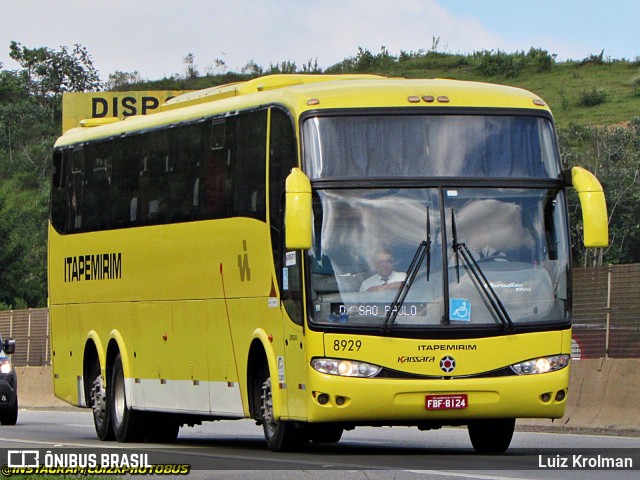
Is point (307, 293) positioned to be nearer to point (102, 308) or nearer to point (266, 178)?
point (266, 178)

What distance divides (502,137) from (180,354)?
5.40 metres

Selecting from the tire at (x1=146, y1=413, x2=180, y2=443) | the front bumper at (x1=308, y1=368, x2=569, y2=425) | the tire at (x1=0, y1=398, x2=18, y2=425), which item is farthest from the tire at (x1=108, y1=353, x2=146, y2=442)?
the front bumper at (x1=308, y1=368, x2=569, y2=425)

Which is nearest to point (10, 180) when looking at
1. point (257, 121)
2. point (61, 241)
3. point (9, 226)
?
point (9, 226)

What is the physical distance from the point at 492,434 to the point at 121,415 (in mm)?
6081

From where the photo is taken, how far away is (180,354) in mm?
19797

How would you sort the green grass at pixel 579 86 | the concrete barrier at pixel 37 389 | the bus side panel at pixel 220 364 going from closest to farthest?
the bus side panel at pixel 220 364, the concrete barrier at pixel 37 389, the green grass at pixel 579 86

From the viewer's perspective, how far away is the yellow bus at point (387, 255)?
15500 millimetres

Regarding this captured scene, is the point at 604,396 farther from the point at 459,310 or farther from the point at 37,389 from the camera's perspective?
the point at 37,389

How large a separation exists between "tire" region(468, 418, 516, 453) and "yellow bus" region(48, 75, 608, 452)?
2cm

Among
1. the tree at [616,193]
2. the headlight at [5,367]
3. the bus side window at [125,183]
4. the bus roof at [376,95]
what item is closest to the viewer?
the bus roof at [376,95]

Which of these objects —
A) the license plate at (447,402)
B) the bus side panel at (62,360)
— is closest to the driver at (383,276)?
the license plate at (447,402)

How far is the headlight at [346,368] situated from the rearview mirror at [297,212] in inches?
45.0

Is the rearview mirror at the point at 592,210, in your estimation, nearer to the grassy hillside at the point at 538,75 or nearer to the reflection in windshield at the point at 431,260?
the reflection in windshield at the point at 431,260

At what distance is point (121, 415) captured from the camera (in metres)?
21.5
